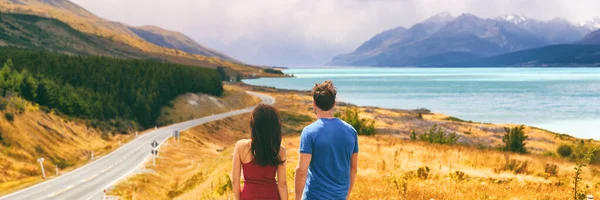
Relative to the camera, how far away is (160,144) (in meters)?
51.3

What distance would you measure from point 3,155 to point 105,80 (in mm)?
37781

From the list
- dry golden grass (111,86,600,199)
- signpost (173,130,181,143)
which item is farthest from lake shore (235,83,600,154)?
signpost (173,130,181,143)

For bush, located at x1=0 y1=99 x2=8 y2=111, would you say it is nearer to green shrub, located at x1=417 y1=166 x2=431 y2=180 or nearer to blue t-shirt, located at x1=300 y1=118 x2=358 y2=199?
green shrub, located at x1=417 y1=166 x2=431 y2=180

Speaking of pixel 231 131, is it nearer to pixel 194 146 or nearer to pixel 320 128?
pixel 194 146

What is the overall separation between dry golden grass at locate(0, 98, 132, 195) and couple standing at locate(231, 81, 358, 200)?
101ft

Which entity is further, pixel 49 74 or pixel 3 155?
pixel 49 74

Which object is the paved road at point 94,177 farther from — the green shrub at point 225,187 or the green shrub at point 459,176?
the green shrub at point 459,176

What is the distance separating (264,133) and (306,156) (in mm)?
572

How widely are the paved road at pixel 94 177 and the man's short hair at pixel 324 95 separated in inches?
1031

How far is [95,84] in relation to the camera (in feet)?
233

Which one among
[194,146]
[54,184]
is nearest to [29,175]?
[54,184]

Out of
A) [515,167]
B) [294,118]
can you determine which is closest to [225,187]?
[515,167]

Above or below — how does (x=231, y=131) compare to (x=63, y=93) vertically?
below

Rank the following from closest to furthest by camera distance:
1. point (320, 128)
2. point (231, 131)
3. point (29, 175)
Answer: point (320, 128) → point (29, 175) → point (231, 131)
